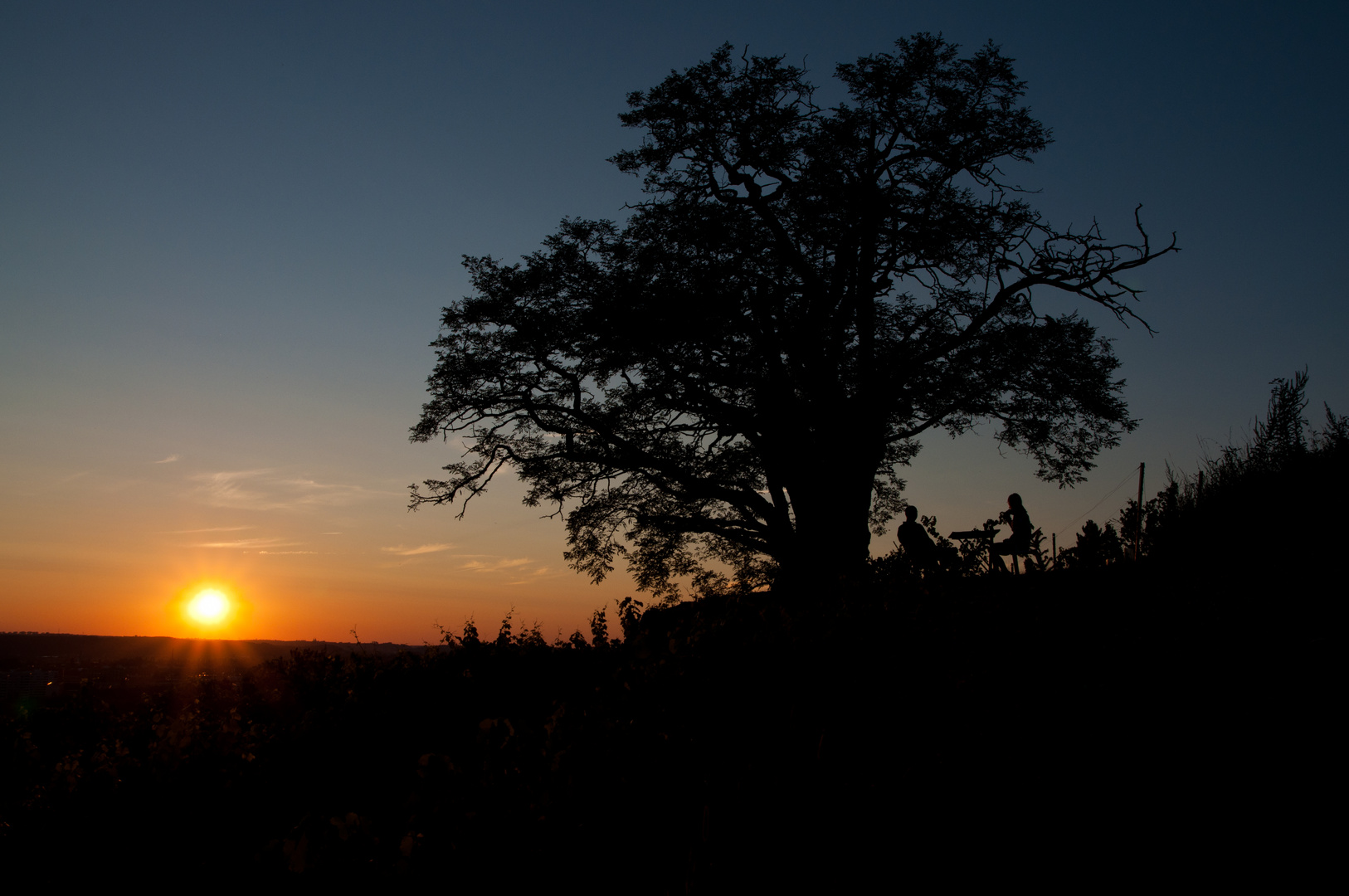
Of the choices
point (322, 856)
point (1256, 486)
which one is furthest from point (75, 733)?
point (1256, 486)

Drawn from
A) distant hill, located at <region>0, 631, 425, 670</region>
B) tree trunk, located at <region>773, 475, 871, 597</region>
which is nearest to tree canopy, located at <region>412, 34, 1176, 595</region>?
tree trunk, located at <region>773, 475, 871, 597</region>

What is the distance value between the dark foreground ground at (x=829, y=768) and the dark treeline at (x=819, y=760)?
2 cm

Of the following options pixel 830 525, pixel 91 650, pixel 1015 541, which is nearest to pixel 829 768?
pixel 1015 541

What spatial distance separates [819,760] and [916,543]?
8.30 meters

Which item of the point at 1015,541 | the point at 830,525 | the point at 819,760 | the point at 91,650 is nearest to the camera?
the point at 819,760

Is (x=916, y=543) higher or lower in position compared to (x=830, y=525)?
lower

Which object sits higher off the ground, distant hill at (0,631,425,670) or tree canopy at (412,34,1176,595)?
tree canopy at (412,34,1176,595)

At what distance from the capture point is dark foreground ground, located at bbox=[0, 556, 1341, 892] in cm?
403

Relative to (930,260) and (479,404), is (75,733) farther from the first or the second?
(930,260)

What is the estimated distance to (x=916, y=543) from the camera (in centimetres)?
1220

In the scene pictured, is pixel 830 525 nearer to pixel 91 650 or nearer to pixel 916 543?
pixel 916 543

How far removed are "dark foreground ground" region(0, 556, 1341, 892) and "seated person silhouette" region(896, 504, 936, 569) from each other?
180cm

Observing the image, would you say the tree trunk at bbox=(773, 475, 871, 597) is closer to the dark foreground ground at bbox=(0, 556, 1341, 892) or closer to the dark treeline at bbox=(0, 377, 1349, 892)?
the dark treeline at bbox=(0, 377, 1349, 892)

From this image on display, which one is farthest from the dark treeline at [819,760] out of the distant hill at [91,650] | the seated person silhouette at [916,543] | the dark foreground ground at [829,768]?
the distant hill at [91,650]
